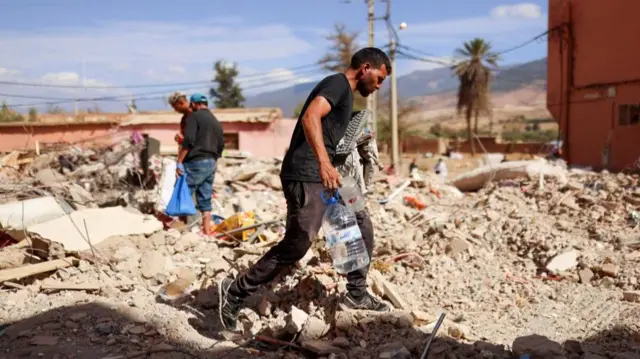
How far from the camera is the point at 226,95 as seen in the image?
5450cm

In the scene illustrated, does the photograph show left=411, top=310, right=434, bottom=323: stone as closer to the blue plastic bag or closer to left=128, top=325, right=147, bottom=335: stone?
left=128, top=325, right=147, bottom=335: stone

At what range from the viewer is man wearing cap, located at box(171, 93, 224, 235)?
6.41 meters

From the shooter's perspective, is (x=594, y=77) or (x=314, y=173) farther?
(x=594, y=77)

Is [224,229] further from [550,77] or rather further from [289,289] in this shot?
[550,77]

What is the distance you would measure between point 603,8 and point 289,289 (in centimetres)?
1430

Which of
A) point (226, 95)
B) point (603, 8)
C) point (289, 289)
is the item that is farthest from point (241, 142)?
point (226, 95)

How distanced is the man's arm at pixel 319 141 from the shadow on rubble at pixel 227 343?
0.91 meters

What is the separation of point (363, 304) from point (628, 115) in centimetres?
1371

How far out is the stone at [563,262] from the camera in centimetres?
575

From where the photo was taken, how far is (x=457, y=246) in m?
6.01

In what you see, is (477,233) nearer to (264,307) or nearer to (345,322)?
(264,307)

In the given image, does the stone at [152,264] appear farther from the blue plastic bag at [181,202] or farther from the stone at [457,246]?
the stone at [457,246]

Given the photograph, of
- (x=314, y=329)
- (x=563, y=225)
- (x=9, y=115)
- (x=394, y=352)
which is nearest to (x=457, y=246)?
(x=563, y=225)

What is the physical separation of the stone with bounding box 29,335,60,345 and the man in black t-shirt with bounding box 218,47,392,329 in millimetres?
1008
